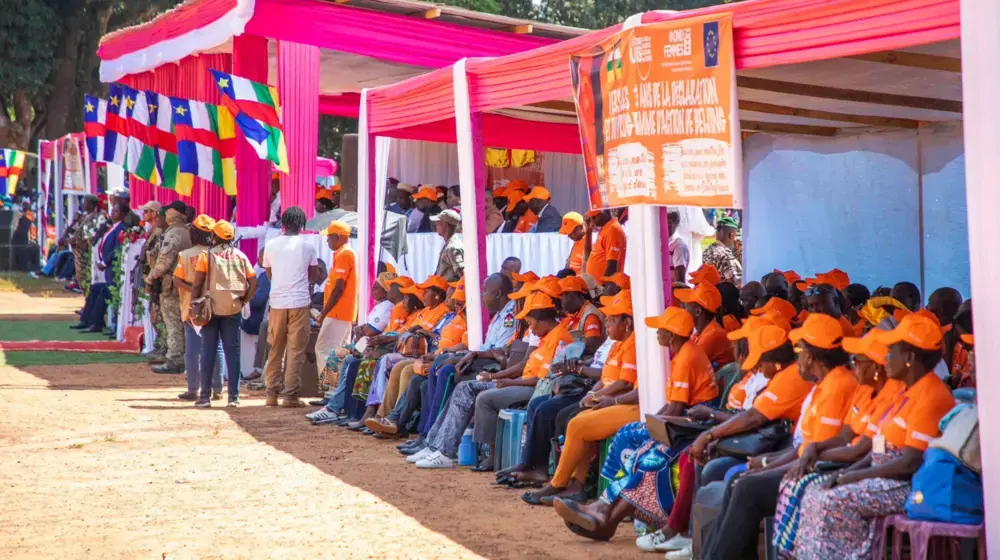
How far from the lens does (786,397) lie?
248 inches

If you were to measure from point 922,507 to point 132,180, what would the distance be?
1917 centimetres

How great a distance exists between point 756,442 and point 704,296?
159 cm

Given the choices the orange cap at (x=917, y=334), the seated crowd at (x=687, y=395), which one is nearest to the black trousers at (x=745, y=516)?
the seated crowd at (x=687, y=395)

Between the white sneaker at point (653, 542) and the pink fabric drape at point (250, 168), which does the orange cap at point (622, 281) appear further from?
the pink fabric drape at point (250, 168)

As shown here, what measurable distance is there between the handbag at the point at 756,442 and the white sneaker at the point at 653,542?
561mm

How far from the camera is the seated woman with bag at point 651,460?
6645mm

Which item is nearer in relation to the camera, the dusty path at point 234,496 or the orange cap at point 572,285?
the dusty path at point 234,496

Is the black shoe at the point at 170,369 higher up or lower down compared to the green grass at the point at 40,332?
lower down

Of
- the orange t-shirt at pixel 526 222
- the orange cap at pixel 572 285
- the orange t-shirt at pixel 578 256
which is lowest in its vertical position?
the orange cap at pixel 572 285

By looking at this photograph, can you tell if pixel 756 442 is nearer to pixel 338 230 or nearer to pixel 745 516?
pixel 745 516

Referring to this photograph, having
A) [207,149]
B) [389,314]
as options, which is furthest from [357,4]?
[389,314]

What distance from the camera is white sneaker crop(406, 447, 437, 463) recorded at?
9392 millimetres

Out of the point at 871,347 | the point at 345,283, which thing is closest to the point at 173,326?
the point at 345,283

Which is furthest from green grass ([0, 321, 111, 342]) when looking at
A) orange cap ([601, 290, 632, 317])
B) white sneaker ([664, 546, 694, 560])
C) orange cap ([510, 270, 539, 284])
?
white sneaker ([664, 546, 694, 560])
